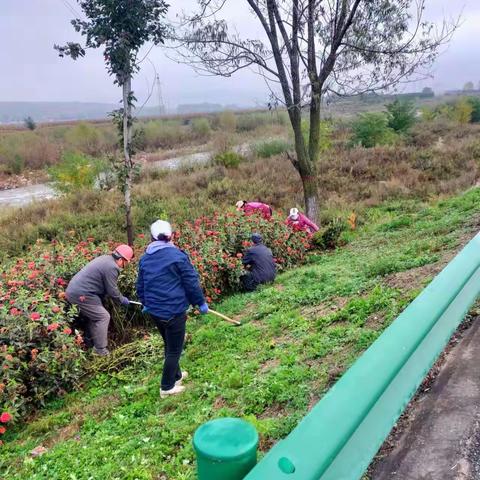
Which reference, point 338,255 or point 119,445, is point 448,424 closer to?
point 119,445

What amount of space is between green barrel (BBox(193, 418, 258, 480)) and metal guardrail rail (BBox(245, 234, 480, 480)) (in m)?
0.05

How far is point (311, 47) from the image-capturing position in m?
12.0

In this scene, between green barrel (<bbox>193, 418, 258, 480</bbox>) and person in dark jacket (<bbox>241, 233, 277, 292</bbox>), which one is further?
Answer: person in dark jacket (<bbox>241, 233, 277, 292</bbox>)

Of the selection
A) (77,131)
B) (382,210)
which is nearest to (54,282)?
(382,210)

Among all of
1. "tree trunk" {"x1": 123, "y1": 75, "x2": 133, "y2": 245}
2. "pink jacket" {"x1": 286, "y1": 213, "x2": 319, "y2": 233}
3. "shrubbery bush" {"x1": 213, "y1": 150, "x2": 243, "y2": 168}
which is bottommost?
"pink jacket" {"x1": 286, "y1": 213, "x2": 319, "y2": 233}

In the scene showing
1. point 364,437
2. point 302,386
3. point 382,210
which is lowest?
point 382,210

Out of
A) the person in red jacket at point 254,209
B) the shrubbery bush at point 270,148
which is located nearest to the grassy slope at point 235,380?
the person in red jacket at point 254,209

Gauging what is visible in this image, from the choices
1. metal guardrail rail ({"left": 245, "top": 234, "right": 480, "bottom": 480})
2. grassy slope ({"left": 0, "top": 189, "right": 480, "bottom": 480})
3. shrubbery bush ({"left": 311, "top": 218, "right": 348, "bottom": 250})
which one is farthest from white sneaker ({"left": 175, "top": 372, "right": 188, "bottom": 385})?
shrubbery bush ({"left": 311, "top": 218, "right": 348, "bottom": 250})

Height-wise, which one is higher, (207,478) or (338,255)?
(207,478)

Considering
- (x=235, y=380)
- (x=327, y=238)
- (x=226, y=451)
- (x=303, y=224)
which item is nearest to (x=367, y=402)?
(x=226, y=451)

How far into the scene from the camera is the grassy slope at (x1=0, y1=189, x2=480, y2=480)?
3.63 m

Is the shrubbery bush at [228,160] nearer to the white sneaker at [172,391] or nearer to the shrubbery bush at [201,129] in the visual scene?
the white sneaker at [172,391]

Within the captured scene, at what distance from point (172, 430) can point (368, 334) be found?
1892 millimetres

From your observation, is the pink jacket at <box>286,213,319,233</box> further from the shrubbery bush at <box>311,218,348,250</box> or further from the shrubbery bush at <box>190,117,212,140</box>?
the shrubbery bush at <box>190,117,212,140</box>
